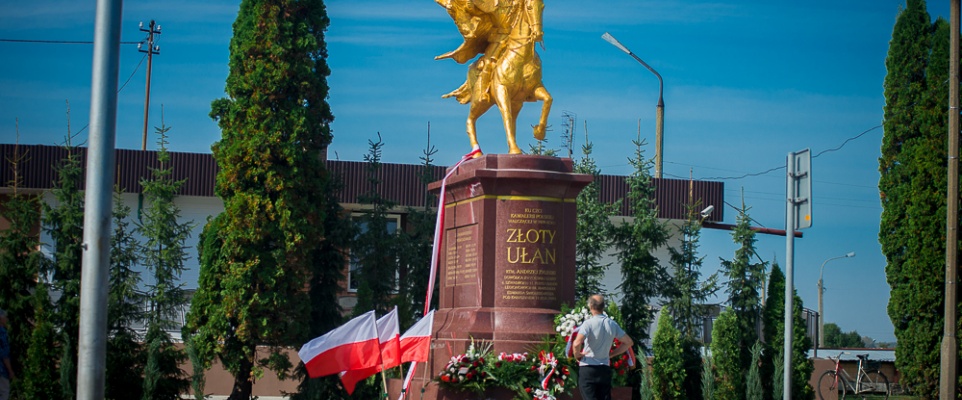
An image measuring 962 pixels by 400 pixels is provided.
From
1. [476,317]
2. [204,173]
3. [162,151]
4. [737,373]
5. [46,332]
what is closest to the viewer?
[476,317]

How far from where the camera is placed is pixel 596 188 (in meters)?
21.3

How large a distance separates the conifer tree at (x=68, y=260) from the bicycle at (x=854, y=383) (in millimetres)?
12732

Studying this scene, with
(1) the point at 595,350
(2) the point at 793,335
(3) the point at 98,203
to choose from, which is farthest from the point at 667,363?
(3) the point at 98,203

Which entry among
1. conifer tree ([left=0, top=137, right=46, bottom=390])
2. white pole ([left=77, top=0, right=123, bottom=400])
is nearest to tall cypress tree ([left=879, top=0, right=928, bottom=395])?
conifer tree ([left=0, top=137, right=46, bottom=390])

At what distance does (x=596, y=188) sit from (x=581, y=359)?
1020 cm

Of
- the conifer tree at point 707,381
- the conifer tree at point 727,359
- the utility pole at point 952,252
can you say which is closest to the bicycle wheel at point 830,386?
the utility pole at point 952,252

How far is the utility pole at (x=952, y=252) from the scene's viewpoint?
17.8m

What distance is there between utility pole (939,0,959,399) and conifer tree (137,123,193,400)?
11.8m

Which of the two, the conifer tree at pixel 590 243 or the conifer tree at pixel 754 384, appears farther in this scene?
the conifer tree at pixel 590 243

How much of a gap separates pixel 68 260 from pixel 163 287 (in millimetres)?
1545

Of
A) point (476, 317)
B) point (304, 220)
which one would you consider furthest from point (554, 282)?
point (304, 220)

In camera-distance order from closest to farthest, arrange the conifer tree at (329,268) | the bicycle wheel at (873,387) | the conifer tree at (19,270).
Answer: the conifer tree at (19,270) < the conifer tree at (329,268) < the bicycle wheel at (873,387)

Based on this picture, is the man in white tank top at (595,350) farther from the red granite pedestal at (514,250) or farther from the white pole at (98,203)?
the white pole at (98,203)

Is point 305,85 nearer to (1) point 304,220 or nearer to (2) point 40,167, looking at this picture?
(1) point 304,220
